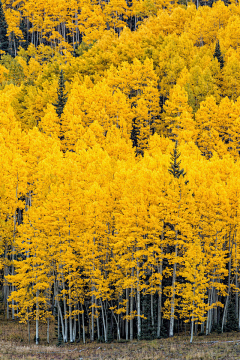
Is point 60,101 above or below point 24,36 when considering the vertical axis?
below

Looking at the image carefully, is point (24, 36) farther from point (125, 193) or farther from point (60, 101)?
point (125, 193)

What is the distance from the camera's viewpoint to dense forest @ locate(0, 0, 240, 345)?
1222 inches

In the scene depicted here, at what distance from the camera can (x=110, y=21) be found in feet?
349

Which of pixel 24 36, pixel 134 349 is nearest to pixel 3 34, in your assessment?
pixel 24 36

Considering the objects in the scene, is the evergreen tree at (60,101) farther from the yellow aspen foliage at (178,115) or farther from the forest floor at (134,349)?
the forest floor at (134,349)

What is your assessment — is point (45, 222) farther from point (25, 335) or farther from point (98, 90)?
point (98, 90)

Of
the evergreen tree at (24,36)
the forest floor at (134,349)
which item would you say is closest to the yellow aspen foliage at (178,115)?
the forest floor at (134,349)

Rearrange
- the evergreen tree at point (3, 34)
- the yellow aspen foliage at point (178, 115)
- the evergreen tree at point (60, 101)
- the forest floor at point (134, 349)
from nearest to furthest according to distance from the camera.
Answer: the forest floor at point (134, 349), the yellow aspen foliage at point (178, 115), the evergreen tree at point (60, 101), the evergreen tree at point (3, 34)

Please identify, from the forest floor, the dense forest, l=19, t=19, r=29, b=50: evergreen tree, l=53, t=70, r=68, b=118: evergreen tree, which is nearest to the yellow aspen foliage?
the dense forest

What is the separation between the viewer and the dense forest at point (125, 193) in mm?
31047

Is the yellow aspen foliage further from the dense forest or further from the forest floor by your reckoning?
the forest floor

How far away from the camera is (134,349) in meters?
28.0

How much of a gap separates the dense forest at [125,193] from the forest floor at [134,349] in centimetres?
159

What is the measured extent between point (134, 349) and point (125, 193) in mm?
11514
